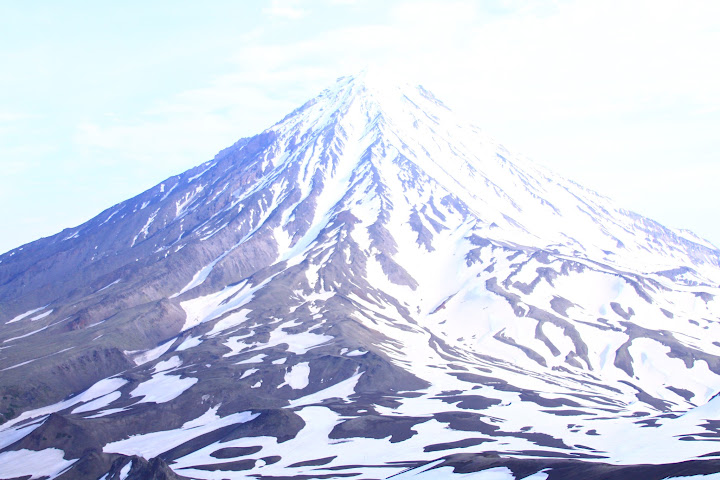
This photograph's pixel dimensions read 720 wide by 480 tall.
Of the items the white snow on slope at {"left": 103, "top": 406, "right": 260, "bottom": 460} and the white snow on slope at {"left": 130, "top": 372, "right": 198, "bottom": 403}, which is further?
the white snow on slope at {"left": 130, "top": 372, "right": 198, "bottom": 403}

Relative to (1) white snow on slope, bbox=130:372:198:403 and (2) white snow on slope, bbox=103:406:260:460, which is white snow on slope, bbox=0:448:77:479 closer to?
(2) white snow on slope, bbox=103:406:260:460

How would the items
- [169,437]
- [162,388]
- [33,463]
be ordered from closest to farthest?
[33,463] < [169,437] < [162,388]

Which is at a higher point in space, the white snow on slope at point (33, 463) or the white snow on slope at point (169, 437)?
the white snow on slope at point (33, 463)

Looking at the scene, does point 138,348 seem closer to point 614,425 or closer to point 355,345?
point 355,345

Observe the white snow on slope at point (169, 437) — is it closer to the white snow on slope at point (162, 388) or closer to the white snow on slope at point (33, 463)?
the white snow on slope at point (33, 463)

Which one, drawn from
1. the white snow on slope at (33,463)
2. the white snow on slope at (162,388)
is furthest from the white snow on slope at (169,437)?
the white snow on slope at (162,388)

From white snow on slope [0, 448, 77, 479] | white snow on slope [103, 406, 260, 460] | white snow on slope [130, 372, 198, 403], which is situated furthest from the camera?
white snow on slope [130, 372, 198, 403]

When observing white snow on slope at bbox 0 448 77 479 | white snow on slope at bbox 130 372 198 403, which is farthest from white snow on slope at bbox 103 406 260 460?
white snow on slope at bbox 130 372 198 403

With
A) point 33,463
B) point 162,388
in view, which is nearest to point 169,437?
point 33,463

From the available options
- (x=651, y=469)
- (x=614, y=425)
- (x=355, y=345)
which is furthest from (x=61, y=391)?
(x=651, y=469)

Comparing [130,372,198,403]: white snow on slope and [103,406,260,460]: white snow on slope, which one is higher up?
[130,372,198,403]: white snow on slope

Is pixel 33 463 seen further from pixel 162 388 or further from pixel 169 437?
pixel 162 388
